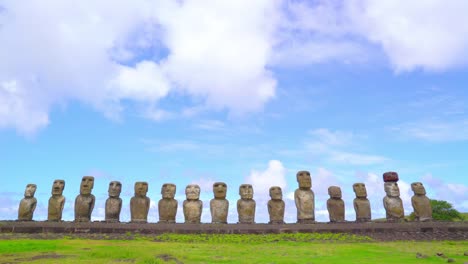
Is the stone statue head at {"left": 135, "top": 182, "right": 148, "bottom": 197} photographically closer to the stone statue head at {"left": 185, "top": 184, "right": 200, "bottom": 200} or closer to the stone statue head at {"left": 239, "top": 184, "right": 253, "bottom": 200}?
the stone statue head at {"left": 185, "top": 184, "right": 200, "bottom": 200}

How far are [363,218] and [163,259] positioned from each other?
44.1 ft

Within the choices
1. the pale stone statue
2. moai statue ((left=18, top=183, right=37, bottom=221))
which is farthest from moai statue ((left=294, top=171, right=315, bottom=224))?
moai statue ((left=18, top=183, right=37, bottom=221))

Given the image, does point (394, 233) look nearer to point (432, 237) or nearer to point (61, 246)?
point (432, 237)

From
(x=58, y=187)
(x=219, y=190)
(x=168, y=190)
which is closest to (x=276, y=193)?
(x=219, y=190)

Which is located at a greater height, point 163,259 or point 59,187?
point 59,187

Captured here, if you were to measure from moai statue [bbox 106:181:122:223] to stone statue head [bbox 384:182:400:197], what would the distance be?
519 inches

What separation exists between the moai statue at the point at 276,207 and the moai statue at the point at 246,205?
85 cm

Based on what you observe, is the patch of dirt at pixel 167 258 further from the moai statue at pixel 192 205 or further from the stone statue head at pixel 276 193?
the stone statue head at pixel 276 193

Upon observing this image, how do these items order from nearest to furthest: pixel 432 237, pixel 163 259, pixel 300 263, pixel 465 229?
pixel 300 263 → pixel 163 259 → pixel 432 237 → pixel 465 229

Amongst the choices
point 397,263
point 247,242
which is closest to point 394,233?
point 247,242

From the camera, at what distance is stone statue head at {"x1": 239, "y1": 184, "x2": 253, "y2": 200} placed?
21.7 m

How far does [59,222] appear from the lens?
A: 2039 centimetres

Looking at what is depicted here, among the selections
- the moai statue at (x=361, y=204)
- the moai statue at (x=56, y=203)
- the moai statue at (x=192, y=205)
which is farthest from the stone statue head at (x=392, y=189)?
the moai statue at (x=56, y=203)

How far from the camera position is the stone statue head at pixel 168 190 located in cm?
2166
